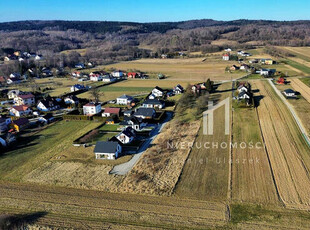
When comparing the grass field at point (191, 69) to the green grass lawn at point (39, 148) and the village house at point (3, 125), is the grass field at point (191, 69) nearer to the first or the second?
the green grass lawn at point (39, 148)

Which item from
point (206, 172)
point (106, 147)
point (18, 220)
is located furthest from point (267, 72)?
point (18, 220)

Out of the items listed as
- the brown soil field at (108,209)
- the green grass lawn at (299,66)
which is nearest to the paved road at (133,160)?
the brown soil field at (108,209)

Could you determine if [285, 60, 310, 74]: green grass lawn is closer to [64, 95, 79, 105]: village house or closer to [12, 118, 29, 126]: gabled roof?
[64, 95, 79, 105]: village house

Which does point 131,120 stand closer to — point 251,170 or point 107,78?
point 251,170

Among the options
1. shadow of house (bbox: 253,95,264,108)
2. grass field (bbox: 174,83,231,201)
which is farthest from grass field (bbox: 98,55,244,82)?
grass field (bbox: 174,83,231,201)

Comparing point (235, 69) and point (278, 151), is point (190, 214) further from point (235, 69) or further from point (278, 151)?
point (235, 69)

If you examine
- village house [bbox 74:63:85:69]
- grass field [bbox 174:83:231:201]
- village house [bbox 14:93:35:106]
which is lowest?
grass field [bbox 174:83:231:201]

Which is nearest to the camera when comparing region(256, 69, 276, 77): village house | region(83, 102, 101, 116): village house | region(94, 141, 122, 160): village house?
region(94, 141, 122, 160): village house
